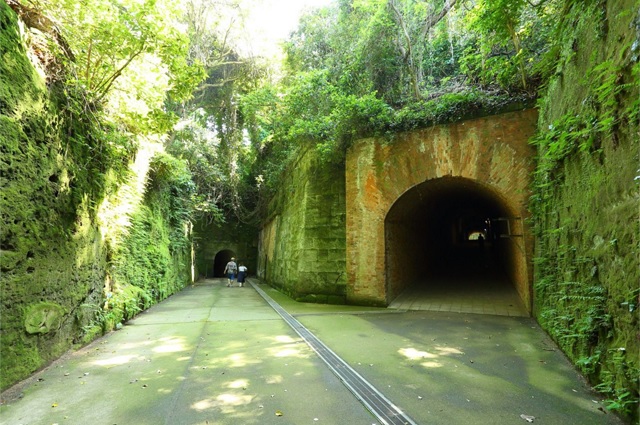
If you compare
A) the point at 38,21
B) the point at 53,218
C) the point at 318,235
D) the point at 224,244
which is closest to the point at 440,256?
the point at 318,235

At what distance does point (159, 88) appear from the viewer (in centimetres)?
590

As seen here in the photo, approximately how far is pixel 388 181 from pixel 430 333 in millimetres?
3954

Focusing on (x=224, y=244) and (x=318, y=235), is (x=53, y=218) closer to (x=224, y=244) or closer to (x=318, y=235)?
(x=318, y=235)

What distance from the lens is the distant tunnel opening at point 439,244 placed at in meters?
8.43

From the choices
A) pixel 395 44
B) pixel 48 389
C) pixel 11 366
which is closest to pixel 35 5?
pixel 11 366

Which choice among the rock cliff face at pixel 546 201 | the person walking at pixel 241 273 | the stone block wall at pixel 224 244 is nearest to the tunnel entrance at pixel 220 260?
the stone block wall at pixel 224 244

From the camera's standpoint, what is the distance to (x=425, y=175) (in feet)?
26.1

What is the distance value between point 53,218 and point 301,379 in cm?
387

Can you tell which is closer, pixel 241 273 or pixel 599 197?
pixel 599 197

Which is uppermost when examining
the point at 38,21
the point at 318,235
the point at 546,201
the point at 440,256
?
the point at 38,21

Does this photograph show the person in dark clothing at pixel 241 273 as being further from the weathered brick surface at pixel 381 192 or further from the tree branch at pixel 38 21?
the tree branch at pixel 38 21

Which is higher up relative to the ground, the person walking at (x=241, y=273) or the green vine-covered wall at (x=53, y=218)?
the green vine-covered wall at (x=53, y=218)

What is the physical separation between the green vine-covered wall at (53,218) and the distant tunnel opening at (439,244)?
6255 mm

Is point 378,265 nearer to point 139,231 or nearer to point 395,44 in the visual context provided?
point 139,231
